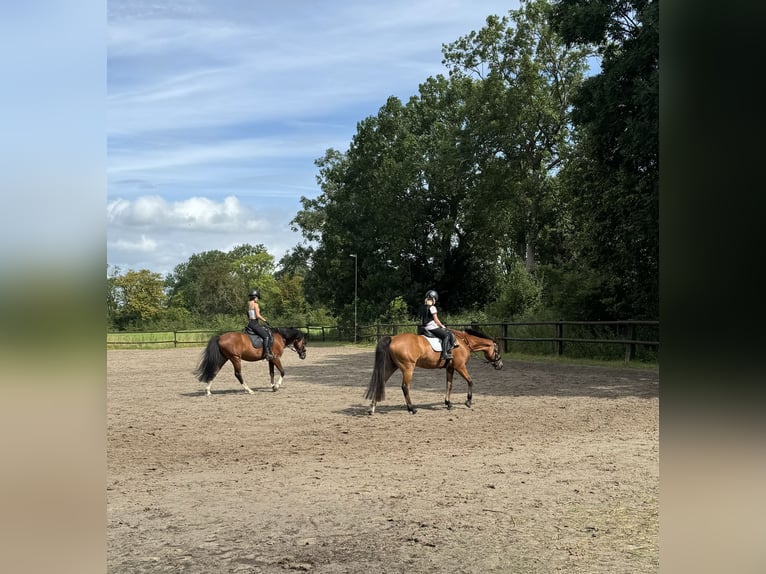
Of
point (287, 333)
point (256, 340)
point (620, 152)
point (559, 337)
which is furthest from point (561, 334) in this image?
point (256, 340)

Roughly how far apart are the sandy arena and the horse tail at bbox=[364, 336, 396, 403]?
0.38 meters

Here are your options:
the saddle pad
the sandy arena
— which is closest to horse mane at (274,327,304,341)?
the saddle pad

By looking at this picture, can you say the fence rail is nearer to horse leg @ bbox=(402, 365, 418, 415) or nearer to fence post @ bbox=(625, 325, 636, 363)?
fence post @ bbox=(625, 325, 636, 363)

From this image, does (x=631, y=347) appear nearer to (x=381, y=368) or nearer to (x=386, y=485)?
(x=381, y=368)

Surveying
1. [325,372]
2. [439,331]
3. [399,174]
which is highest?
[399,174]

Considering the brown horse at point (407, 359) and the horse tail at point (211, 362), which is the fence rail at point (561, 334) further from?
→ the horse tail at point (211, 362)

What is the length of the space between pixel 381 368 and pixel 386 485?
4547mm

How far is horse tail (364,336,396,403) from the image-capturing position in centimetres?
1080

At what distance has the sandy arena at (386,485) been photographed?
4.44 meters
